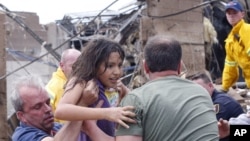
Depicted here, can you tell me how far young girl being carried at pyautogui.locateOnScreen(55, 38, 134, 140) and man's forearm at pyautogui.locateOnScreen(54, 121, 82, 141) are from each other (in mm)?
57

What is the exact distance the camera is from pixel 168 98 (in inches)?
102

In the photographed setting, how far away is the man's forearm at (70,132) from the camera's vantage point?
2693 mm

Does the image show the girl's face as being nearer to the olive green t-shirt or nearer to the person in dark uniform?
the olive green t-shirt

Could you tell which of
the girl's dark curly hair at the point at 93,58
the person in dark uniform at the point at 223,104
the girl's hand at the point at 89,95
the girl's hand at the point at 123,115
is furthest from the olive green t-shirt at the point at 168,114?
the person in dark uniform at the point at 223,104

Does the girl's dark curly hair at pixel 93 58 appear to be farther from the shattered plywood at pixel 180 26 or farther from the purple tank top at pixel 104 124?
the shattered plywood at pixel 180 26

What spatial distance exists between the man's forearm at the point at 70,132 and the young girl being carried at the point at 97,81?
6cm

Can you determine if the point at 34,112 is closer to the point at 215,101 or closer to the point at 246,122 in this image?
the point at 246,122

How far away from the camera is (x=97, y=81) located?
Result: 2.88 m

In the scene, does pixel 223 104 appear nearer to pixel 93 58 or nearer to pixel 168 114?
pixel 93 58

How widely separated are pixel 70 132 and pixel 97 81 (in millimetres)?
343

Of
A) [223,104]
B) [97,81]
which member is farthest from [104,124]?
[223,104]

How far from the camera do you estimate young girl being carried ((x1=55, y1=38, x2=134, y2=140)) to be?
2646 millimetres

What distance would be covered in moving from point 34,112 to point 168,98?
90 cm

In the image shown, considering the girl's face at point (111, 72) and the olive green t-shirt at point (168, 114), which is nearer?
the olive green t-shirt at point (168, 114)
